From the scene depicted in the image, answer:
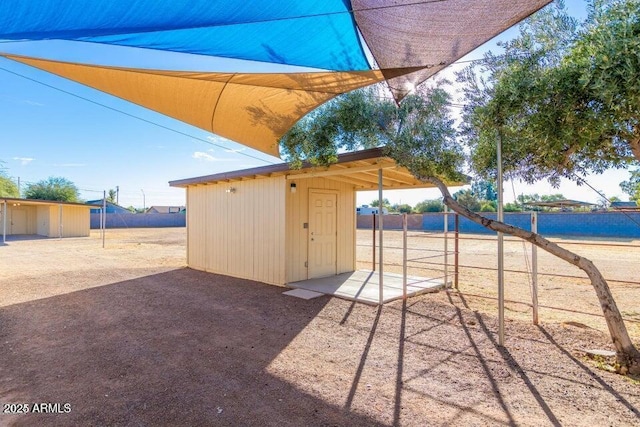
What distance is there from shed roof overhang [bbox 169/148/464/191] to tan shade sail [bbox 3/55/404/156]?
103 cm

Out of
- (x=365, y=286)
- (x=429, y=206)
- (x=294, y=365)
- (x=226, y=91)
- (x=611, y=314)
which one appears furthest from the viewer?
(x=429, y=206)

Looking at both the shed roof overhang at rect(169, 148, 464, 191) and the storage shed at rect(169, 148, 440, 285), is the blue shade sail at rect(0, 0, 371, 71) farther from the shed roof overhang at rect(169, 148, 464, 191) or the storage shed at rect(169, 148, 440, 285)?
the storage shed at rect(169, 148, 440, 285)

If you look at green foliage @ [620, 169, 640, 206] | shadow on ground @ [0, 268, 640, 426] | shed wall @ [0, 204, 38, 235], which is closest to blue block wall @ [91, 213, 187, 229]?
shed wall @ [0, 204, 38, 235]

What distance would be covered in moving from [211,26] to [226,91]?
1546 millimetres

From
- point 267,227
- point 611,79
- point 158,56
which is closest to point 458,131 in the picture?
point 611,79

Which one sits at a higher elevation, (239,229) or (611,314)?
(239,229)

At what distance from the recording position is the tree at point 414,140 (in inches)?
130

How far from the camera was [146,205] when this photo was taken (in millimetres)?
56719

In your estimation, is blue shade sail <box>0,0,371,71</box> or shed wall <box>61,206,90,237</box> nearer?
blue shade sail <box>0,0,371,71</box>

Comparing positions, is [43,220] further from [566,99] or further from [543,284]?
[566,99]

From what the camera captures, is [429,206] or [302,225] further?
[429,206]

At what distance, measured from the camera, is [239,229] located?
8.17 metres

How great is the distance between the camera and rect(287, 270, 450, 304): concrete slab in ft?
20.3

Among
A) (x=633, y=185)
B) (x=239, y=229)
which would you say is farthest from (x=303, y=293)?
(x=633, y=185)
